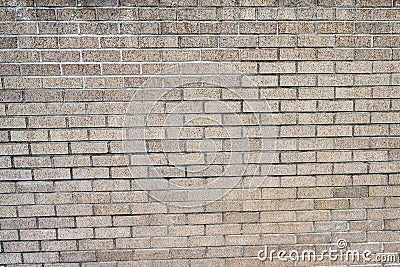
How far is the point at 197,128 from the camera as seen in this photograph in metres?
2.65

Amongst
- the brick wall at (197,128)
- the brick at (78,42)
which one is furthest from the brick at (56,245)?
the brick at (78,42)

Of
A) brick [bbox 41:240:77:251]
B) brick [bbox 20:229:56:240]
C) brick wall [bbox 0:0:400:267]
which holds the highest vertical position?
brick wall [bbox 0:0:400:267]

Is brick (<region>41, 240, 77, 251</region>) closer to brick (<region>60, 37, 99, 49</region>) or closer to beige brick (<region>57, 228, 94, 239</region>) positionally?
beige brick (<region>57, 228, 94, 239</region>)

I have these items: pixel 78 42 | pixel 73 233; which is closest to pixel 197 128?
pixel 78 42

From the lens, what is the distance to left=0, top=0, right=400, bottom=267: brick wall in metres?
2.56

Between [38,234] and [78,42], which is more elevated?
[78,42]

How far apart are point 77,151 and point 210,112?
967 millimetres

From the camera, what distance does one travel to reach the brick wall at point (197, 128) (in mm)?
2557

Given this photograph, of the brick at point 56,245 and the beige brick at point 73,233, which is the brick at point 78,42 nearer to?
the beige brick at point 73,233

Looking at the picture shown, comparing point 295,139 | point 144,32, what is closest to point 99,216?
point 144,32

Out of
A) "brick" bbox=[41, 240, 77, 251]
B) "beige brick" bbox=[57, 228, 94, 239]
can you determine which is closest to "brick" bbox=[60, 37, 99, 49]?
"beige brick" bbox=[57, 228, 94, 239]

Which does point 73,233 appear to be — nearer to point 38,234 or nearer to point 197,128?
point 38,234

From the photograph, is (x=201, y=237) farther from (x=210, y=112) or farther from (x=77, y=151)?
(x=77, y=151)

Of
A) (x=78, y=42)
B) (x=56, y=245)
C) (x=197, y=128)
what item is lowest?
(x=56, y=245)
